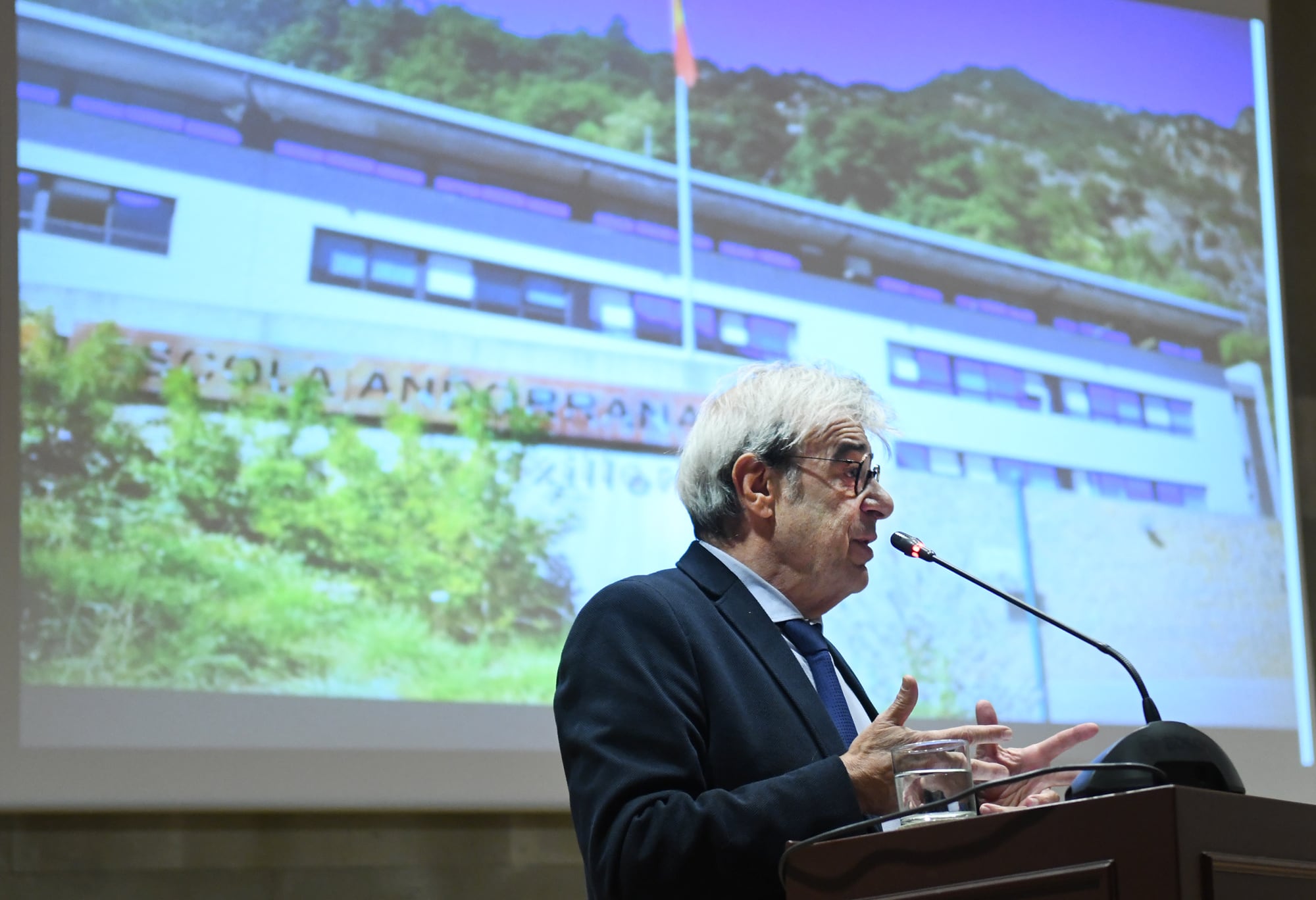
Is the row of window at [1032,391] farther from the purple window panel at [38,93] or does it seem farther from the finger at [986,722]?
the purple window panel at [38,93]

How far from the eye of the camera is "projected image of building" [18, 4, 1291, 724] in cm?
300

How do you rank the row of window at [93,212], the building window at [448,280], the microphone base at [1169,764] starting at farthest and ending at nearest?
the building window at [448,280] < the row of window at [93,212] < the microphone base at [1169,764]

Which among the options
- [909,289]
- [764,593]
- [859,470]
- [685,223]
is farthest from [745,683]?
[909,289]

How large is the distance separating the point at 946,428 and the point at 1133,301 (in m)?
0.96

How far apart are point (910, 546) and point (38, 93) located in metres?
2.25

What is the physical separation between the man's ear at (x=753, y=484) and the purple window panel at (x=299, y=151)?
1.69 m

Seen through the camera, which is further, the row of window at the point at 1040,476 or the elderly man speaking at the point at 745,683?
the row of window at the point at 1040,476

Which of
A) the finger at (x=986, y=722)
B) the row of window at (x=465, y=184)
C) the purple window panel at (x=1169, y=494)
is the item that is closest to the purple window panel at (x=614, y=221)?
the row of window at (x=465, y=184)

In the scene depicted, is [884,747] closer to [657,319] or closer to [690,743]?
[690,743]

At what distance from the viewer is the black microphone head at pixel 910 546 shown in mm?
1911

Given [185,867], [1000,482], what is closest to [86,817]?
[185,867]

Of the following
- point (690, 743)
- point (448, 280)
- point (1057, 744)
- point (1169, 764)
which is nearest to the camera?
point (1169, 764)

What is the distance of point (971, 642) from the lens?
12.2 ft

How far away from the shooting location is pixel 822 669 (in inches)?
74.0
